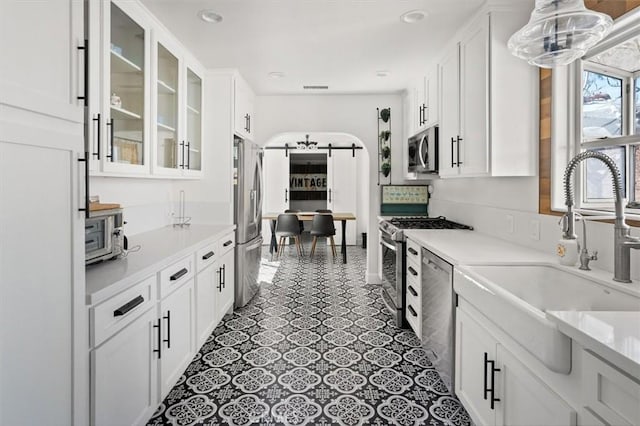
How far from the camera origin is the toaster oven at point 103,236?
1710 millimetres

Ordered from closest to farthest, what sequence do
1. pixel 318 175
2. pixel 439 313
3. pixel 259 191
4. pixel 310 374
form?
pixel 439 313
pixel 310 374
pixel 259 191
pixel 318 175

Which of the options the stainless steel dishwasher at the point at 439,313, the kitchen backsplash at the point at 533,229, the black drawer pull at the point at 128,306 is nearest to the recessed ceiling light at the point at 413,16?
the kitchen backsplash at the point at 533,229

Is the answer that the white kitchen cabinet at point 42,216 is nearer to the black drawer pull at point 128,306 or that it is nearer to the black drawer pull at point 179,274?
the black drawer pull at point 128,306

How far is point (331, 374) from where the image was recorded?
2504mm

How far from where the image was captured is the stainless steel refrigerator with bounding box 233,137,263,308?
3718 millimetres

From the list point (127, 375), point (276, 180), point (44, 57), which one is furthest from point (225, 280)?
point (276, 180)

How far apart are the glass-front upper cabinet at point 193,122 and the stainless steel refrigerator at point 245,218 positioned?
37 cm

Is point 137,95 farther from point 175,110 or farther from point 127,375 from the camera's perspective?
point 127,375

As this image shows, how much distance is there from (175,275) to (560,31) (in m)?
2.13

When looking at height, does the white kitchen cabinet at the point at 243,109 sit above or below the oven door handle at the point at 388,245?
above

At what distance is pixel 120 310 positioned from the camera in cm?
153

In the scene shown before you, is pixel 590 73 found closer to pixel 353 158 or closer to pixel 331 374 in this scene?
pixel 331 374

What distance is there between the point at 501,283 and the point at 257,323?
2.24 m

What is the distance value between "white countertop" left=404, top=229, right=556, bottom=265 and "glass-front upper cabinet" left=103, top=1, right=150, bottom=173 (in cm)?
191
